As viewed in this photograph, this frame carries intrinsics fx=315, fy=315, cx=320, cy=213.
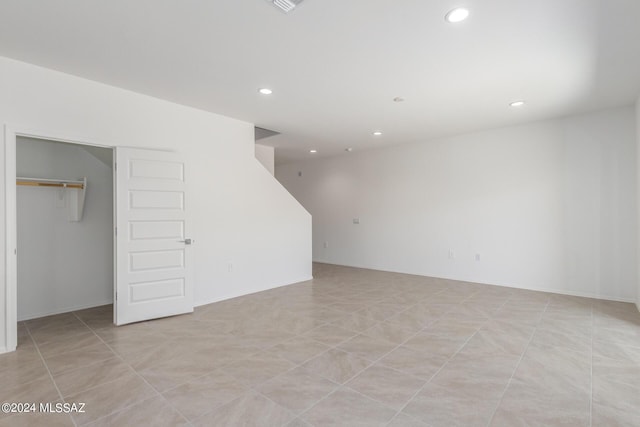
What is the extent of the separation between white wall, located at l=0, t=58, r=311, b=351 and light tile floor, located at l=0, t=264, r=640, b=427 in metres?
0.85

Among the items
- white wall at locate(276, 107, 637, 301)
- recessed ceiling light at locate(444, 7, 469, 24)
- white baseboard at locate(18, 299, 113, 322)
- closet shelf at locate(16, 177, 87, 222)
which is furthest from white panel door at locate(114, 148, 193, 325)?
white wall at locate(276, 107, 637, 301)

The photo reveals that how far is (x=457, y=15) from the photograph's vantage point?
7.54 feet

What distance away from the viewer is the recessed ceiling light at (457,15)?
2.24m

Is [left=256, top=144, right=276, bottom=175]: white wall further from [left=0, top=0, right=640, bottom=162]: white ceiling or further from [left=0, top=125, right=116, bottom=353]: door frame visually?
[left=0, top=125, right=116, bottom=353]: door frame

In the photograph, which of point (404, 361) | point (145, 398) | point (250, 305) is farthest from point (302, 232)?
point (145, 398)

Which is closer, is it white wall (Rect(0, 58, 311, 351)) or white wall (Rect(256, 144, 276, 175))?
white wall (Rect(0, 58, 311, 351))

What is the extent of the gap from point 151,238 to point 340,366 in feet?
8.78

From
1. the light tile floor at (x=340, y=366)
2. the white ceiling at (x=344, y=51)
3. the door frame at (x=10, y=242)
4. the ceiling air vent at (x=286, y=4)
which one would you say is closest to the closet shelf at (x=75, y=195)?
the door frame at (x=10, y=242)

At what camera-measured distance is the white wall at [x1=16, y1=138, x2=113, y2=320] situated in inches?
152

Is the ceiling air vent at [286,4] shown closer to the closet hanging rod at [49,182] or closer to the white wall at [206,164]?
the white wall at [206,164]

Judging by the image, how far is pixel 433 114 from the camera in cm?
463

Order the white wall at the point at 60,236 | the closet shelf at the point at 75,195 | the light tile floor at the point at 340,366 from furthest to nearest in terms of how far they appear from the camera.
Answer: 1. the closet shelf at the point at 75,195
2. the white wall at the point at 60,236
3. the light tile floor at the point at 340,366

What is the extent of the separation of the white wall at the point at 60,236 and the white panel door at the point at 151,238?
2.71 ft

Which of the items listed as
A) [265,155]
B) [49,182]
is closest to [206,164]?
[49,182]
